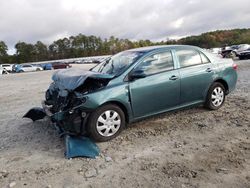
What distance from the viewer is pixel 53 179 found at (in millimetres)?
3494

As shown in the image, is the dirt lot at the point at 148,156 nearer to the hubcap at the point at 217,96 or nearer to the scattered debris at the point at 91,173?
the scattered debris at the point at 91,173

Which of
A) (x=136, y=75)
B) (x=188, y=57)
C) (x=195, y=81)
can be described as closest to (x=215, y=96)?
(x=195, y=81)

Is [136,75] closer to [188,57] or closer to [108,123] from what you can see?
[108,123]

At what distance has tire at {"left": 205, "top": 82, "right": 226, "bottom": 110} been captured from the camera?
5.94 m

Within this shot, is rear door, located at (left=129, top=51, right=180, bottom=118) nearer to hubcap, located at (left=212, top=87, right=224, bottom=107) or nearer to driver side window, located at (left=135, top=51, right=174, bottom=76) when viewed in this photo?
driver side window, located at (left=135, top=51, right=174, bottom=76)

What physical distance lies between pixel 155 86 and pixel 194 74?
105 cm

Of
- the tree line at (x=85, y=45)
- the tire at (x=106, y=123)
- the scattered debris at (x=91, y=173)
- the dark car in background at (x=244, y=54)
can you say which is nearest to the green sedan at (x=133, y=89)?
the tire at (x=106, y=123)

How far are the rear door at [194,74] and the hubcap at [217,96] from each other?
30cm

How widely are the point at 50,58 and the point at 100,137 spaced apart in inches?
3552

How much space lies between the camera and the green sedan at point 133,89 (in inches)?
177

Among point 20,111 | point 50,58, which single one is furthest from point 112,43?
point 20,111

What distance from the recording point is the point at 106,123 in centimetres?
461

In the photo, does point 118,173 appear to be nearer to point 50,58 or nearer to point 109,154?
point 109,154

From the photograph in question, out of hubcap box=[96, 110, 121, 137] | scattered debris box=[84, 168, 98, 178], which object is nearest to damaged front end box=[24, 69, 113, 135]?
hubcap box=[96, 110, 121, 137]
